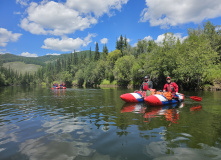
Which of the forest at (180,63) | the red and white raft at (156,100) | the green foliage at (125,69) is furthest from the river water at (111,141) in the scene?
the green foliage at (125,69)

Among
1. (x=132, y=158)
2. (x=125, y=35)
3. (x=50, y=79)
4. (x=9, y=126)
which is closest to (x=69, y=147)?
(x=132, y=158)

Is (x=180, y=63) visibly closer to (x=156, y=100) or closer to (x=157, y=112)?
(x=156, y=100)

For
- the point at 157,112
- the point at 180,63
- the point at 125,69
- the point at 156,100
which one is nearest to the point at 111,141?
the point at 157,112

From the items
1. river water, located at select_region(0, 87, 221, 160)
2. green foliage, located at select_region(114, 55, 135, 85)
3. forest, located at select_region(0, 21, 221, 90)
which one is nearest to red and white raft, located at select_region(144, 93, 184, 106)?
river water, located at select_region(0, 87, 221, 160)

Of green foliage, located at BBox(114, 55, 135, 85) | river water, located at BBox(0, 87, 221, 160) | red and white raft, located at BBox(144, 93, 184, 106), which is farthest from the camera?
green foliage, located at BBox(114, 55, 135, 85)

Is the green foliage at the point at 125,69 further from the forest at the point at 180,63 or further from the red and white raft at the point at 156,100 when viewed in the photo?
the red and white raft at the point at 156,100

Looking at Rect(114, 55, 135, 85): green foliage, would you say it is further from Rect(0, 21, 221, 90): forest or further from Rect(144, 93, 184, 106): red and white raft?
Rect(144, 93, 184, 106): red and white raft

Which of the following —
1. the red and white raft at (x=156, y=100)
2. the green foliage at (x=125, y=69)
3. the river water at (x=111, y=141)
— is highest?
the green foliage at (x=125, y=69)

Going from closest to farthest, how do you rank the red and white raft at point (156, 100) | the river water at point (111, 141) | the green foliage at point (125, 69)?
the river water at point (111, 141)
the red and white raft at point (156, 100)
the green foliage at point (125, 69)

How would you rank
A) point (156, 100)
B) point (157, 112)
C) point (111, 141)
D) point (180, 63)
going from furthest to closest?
point (180, 63), point (156, 100), point (157, 112), point (111, 141)

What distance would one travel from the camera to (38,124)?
6781mm

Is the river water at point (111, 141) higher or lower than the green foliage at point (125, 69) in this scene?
lower

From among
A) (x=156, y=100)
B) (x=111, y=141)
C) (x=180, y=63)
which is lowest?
(x=111, y=141)

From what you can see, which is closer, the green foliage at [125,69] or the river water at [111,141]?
the river water at [111,141]
